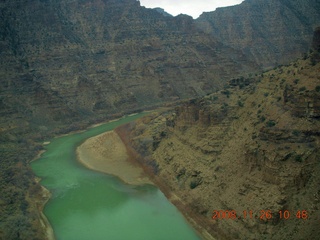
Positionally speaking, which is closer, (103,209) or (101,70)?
(103,209)

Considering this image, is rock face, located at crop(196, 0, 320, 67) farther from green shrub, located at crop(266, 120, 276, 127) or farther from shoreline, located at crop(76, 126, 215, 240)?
green shrub, located at crop(266, 120, 276, 127)

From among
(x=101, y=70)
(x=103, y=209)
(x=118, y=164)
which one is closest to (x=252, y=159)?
(x=103, y=209)

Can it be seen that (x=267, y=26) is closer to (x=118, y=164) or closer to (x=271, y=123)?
(x=118, y=164)

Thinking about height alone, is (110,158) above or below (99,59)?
below

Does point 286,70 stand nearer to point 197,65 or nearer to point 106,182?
point 106,182
